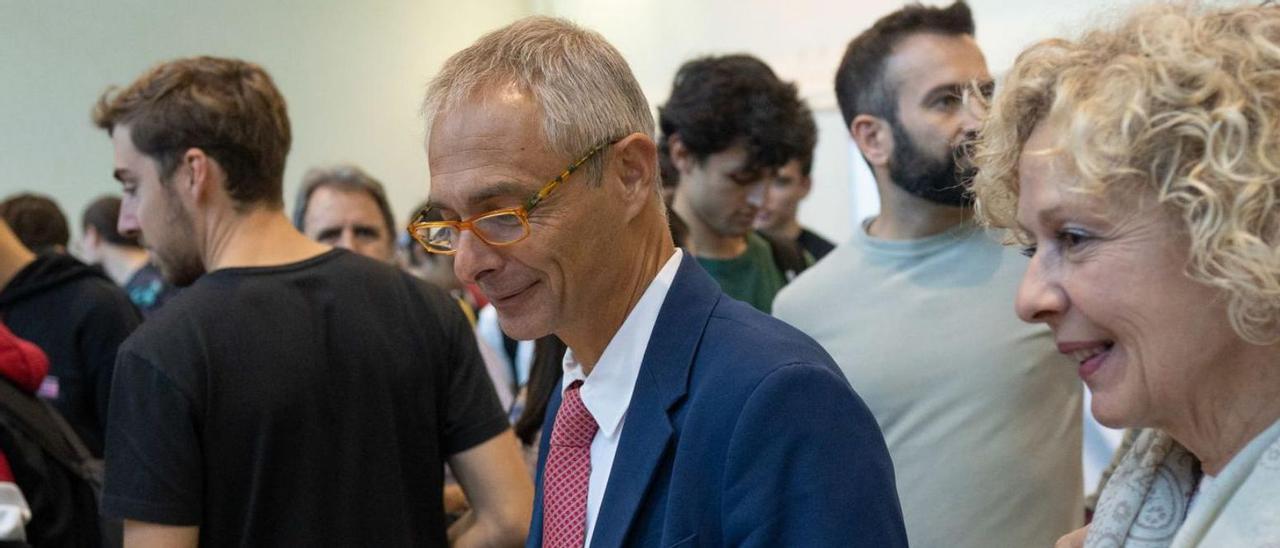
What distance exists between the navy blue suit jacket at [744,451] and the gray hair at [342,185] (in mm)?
Result: 2401

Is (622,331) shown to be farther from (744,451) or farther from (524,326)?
(744,451)

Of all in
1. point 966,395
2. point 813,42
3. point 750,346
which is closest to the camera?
point 750,346

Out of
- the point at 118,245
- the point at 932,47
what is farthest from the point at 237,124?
the point at 118,245

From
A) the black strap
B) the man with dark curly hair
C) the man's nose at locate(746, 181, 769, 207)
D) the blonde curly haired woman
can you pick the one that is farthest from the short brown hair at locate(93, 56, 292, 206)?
the blonde curly haired woman

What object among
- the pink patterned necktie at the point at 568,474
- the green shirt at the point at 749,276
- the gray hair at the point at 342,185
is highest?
the pink patterned necktie at the point at 568,474

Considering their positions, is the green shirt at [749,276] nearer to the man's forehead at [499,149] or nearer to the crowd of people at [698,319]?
the crowd of people at [698,319]

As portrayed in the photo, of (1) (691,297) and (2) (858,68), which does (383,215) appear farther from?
(1) (691,297)

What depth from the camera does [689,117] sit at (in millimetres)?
2975

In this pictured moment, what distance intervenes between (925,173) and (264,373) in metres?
1.23

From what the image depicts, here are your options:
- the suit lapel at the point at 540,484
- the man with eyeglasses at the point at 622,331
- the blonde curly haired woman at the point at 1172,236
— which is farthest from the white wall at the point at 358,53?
the blonde curly haired woman at the point at 1172,236

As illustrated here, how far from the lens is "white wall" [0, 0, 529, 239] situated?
735 centimetres

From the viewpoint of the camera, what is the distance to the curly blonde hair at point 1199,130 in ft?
3.12

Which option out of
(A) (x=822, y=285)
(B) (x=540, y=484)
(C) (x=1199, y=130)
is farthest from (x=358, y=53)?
(C) (x=1199, y=130)

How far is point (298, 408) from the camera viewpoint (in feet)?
6.46
